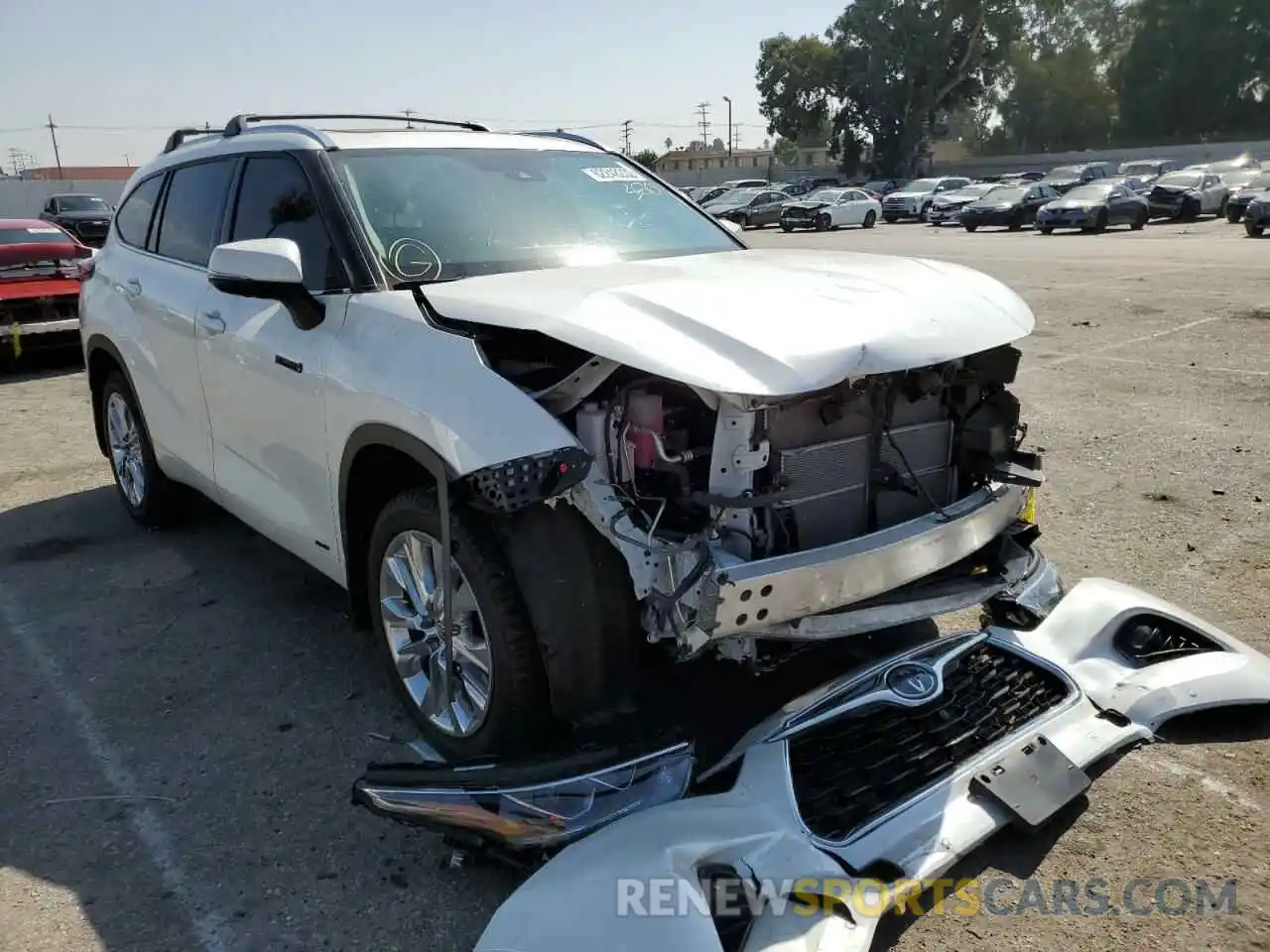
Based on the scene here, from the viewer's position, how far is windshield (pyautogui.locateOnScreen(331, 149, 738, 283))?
3516mm

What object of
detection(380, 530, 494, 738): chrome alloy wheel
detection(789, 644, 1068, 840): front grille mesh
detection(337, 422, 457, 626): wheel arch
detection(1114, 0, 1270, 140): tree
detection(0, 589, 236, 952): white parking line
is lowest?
detection(0, 589, 236, 952): white parking line

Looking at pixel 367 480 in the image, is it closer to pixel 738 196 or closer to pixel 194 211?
pixel 194 211

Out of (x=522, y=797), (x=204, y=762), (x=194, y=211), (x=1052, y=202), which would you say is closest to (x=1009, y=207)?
(x=1052, y=202)

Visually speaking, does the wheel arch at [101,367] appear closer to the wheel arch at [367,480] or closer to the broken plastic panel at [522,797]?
the wheel arch at [367,480]

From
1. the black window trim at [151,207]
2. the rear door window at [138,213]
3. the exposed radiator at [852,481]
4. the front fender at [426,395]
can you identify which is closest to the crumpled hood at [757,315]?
the front fender at [426,395]

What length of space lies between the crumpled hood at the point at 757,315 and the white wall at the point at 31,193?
44.6m

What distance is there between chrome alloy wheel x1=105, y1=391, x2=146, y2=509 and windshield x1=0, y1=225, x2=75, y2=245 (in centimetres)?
657

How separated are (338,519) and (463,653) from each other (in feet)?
2.45

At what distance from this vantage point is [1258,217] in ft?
73.8

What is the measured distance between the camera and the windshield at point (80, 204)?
86.0 feet

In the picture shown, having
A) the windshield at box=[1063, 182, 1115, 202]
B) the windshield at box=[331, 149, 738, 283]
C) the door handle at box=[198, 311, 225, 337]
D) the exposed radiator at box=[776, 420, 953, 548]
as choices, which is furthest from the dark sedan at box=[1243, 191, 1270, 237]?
the door handle at box=[198, 311, 225, 337]

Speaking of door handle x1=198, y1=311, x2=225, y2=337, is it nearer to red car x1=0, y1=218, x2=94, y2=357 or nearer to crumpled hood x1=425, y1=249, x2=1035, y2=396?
crumpled hood x1=425, y1=249, x2=1035, y2=396

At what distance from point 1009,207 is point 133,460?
96.8ft

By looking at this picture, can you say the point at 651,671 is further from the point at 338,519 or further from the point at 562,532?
the point at 338,519
